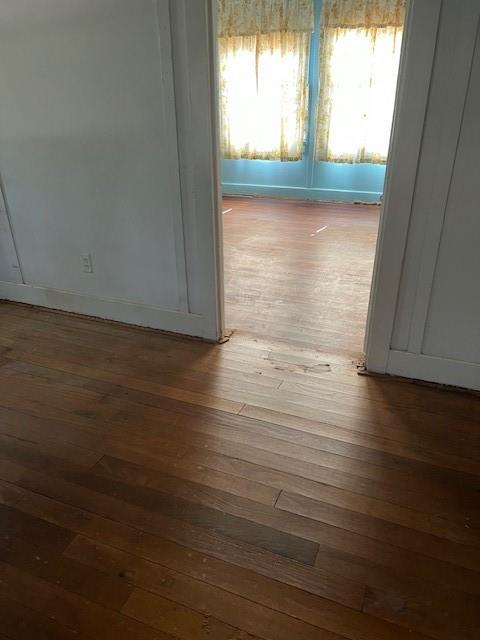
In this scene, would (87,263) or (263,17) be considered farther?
(263,17)

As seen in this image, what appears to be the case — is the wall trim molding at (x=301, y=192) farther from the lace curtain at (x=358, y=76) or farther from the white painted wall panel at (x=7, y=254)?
the white painted wall panel at (x=7, y=254)

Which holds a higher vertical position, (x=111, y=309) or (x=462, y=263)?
(x=462, y=263)

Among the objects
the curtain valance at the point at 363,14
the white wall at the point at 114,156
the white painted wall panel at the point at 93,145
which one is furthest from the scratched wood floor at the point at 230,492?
the curtain valance at the point at 363,14

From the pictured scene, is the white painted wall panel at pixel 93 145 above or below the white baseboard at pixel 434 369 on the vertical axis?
above

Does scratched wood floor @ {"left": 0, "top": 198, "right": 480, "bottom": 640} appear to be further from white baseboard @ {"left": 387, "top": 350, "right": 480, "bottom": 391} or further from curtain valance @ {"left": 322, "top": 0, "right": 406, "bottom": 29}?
curtain valance @ {"left": 322, "top": 0, "right": 406, "bottom": 29}

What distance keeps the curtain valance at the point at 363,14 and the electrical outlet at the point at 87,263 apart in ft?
16.0

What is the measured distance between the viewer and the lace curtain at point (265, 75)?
5.96 m

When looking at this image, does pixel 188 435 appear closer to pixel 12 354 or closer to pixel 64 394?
pixel 64 394

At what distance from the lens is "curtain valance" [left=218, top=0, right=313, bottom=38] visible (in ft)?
Result: 19.1

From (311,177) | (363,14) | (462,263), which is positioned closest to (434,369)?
(462,263)

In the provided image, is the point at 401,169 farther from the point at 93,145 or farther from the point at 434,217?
the point at 93,145

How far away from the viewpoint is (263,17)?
603cm

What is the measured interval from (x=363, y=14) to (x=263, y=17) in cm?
132

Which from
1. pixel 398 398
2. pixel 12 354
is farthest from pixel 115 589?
pixel 12 354
